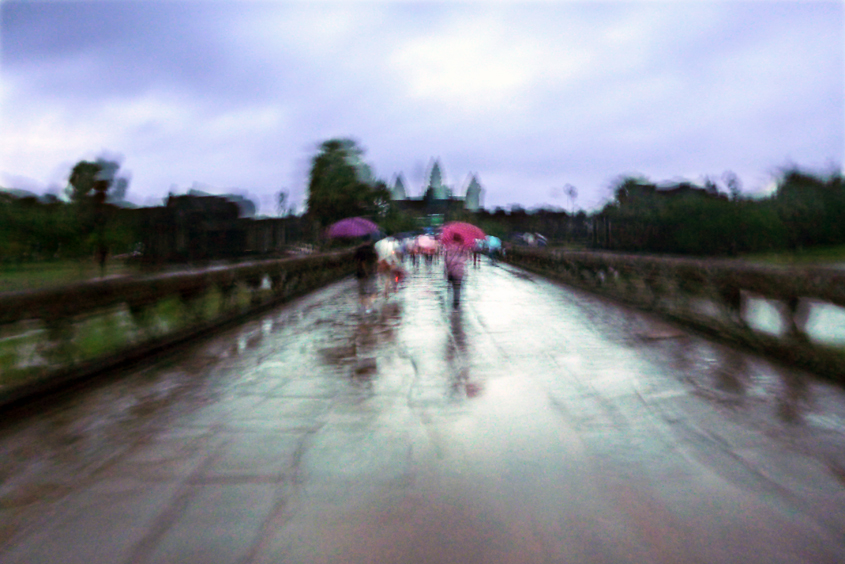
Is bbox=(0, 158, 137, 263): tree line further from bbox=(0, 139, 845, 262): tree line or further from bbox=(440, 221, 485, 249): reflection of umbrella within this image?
bbox=(440, 221, 485, 249): reflection of umbrella

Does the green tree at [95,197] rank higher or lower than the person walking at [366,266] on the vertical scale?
higher

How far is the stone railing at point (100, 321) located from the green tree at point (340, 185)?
4231cm

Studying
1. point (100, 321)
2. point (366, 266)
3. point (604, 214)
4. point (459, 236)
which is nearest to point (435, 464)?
point (100, 321)

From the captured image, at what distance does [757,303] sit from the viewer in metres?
Result: 9.91

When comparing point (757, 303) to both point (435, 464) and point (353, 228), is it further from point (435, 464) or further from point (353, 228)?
point (353, 228)

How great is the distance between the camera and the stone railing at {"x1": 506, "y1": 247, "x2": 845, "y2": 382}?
797cm

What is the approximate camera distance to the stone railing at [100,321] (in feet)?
22.8

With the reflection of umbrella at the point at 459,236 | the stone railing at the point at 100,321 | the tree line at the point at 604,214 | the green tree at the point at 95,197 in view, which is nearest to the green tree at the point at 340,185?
the tree line at the point at 604,214

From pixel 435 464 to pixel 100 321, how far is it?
19.5ft

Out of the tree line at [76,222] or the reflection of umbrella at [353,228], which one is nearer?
the tree line at [76,222]

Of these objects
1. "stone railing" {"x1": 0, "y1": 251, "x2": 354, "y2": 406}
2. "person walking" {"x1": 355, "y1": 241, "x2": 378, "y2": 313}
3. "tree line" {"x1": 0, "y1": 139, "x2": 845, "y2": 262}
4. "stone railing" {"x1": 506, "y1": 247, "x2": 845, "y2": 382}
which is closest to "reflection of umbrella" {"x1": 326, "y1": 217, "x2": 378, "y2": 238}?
"person walking" {"x1": 355, "y1": 241, "x2": 378, "y2": 313}

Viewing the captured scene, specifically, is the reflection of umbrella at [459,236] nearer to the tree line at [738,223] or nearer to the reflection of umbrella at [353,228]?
the reflection of umbrella at [353,228]

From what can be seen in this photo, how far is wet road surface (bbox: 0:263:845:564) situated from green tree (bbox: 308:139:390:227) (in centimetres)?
4898

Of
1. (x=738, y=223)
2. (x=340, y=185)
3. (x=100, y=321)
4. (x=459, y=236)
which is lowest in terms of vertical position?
(x=100, y=321)
